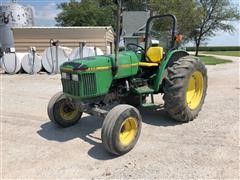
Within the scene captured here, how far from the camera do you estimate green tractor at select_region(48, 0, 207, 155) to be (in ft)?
14.0

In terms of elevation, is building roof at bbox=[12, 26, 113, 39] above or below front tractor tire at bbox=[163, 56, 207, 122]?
above

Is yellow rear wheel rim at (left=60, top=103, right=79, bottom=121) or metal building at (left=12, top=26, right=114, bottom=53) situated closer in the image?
yellow rear wheel rim at (left=60, top=103, right=79, bottom=121)

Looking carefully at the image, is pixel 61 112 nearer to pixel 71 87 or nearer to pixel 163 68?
pixel 71 87

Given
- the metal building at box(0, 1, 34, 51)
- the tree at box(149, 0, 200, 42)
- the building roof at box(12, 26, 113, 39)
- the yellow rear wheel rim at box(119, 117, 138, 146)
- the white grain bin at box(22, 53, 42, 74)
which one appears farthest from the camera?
the tree at box(149, 0, 200, 42)

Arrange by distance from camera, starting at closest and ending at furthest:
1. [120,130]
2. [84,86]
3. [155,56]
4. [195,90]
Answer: [120,130] → [84,86] → [155,56] → [195,90]

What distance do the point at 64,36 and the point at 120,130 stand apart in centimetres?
1408

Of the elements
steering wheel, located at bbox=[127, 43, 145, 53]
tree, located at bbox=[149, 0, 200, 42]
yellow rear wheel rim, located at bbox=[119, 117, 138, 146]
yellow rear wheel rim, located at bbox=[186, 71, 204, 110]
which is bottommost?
yellow rear wheel rim, located at bbox=[119, 117, 138, 146]

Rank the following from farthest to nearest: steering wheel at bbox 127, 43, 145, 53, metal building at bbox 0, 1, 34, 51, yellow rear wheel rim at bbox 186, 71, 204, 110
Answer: metal building at bbox 0, 1, 34, 51 < yellow rear wheel rim at bbox 186, 71, 204, 110 < steering wheel at bbox 127, 43, 145, 53

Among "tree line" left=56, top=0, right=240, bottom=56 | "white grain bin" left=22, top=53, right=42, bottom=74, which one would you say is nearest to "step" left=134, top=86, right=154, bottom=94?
"white grain bin" left=22, top=53, right=42, bottom=74

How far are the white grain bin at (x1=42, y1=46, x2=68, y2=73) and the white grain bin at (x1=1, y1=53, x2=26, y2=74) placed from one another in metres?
1.29

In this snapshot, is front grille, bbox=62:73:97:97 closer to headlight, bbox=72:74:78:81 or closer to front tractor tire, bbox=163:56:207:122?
headlight, bbox=72:74:78:81

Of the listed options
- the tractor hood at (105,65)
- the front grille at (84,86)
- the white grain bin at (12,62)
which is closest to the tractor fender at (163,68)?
the tractor hood at (105,65)


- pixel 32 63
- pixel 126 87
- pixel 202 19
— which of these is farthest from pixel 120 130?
pixel 202 19

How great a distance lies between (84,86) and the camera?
4.43 metres
